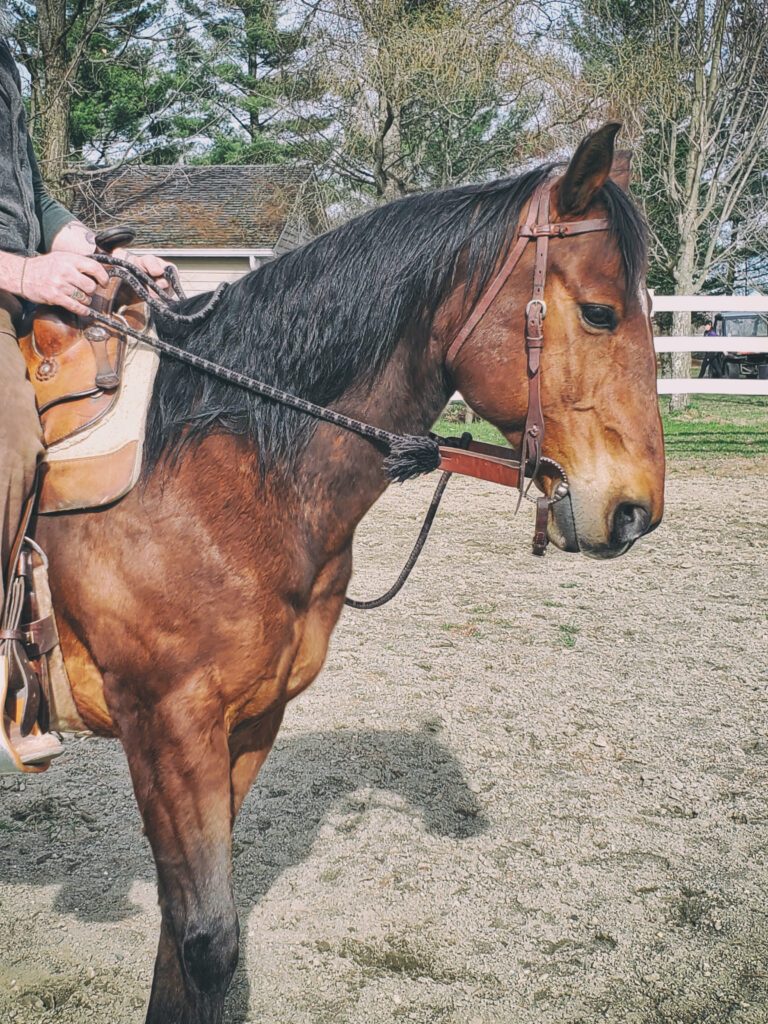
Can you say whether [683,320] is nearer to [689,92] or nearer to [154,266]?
[689,92]

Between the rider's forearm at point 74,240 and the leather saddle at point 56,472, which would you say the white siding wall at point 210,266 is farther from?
the leather saddle at point 56,472

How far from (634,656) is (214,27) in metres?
25.7

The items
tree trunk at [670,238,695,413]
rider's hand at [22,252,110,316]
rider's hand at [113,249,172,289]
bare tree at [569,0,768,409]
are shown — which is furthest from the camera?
tree trunk at [670,238,695,413]

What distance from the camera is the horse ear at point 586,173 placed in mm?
1899

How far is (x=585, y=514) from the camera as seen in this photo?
204 cm

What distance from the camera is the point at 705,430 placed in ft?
47.9

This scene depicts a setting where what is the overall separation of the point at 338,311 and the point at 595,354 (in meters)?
0.65

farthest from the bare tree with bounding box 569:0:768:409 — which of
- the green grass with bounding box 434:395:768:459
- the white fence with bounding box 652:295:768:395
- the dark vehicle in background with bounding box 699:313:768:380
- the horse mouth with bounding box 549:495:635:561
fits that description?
the horse mouth with bounding box 549:495:635:561

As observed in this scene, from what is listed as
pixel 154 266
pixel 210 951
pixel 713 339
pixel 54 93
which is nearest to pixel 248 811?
pixel 210 951

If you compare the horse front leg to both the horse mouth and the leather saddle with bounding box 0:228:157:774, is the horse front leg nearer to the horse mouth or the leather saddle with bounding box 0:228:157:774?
the leather saddle with bounding box 0:228:157:774

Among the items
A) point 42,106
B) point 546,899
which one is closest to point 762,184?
point 42,106

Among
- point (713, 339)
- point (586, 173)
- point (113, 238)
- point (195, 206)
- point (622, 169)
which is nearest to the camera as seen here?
point (586, 173)

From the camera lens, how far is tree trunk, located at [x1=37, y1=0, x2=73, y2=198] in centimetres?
1759

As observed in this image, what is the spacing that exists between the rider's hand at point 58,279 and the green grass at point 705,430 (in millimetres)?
7919
